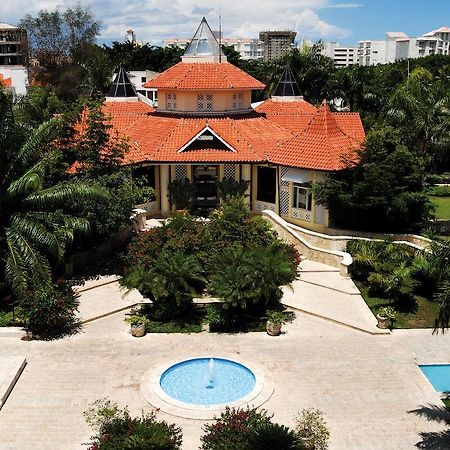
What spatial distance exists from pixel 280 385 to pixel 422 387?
417 centimetres

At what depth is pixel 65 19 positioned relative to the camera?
233 ft

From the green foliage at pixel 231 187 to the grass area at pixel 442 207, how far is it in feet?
37.2

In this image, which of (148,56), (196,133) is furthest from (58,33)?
(196,133)

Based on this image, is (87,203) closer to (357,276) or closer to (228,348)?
(228,348)

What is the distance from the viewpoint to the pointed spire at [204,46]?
1433 inches

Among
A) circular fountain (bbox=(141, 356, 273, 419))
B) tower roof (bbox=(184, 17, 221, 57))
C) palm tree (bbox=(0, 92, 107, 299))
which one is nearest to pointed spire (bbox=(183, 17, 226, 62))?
tower roof (bbox=(184, 17, 221, 57))

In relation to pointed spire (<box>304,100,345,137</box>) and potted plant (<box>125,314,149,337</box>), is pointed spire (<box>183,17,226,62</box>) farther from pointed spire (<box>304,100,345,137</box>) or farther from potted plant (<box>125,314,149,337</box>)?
potted plant (<box>125,314,149,337</box>)

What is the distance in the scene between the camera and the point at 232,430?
1344cm

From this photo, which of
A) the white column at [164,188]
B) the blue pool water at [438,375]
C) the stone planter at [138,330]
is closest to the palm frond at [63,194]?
the stone planter at [138,330]

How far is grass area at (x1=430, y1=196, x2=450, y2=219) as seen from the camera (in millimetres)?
34188

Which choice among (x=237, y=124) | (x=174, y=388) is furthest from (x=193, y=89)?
(x=174, y=388)

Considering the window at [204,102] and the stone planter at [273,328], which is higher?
the window at [204,102]

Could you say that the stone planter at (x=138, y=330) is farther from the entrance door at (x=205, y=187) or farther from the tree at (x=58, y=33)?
the tree at (x=58, y=33)

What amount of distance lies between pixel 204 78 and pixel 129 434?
25152 millimetres
